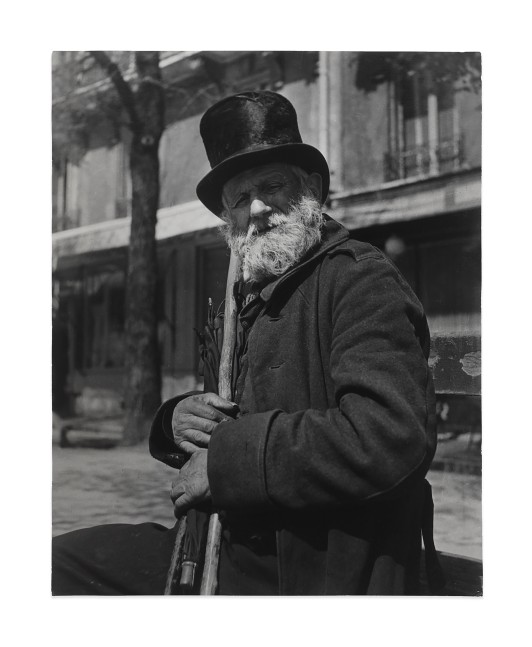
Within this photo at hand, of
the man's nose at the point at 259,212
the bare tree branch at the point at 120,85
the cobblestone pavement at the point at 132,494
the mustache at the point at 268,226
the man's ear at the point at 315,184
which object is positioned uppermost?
the bare tree branch at the point at 120,85

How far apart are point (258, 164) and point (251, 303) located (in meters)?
0.50

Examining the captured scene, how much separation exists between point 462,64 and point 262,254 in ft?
4.07

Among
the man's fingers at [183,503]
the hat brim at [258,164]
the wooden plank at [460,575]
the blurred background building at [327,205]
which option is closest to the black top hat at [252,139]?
the hat brim at [258,164]

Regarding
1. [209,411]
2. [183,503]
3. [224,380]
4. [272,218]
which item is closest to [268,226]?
[272,218]

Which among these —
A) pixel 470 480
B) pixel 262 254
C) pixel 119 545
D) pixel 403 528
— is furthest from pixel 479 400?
pixel 119 545

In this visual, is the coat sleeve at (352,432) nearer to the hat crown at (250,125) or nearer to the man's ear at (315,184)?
the man's ear at (315,184)

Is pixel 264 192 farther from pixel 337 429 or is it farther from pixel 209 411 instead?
pixel 337 429

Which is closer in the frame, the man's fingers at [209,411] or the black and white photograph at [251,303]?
the black and white photograph at [251,303]

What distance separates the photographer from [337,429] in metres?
1.77

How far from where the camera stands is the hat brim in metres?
2.21

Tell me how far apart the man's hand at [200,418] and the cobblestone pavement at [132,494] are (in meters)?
0.49

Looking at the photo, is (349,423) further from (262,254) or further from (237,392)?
(262,254)

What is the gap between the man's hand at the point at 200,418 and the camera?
210 cm

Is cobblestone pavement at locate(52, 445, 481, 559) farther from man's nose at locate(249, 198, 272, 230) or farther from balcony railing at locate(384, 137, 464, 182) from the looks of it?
balcony railing at locate(384, 137, 464, 182)
